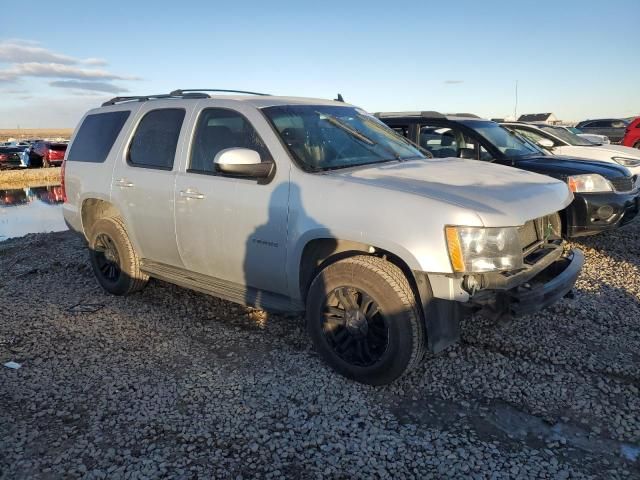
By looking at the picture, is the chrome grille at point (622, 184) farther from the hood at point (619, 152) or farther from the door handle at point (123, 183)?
the door handle at point (123, 183)

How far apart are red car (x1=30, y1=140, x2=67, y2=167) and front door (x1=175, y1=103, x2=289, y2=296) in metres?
27.5

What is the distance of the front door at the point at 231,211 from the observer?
12.4ft

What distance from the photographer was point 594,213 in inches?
243

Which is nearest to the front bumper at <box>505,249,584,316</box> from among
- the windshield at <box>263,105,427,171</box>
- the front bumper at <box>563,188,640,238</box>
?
the windshield at <box>263,105,427,171</box>

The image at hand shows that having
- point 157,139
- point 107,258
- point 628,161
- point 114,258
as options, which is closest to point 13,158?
point 107,258

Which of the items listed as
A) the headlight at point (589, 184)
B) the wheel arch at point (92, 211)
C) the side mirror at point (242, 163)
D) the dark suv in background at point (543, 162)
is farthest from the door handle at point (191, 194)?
the headlight at point (589, 184)

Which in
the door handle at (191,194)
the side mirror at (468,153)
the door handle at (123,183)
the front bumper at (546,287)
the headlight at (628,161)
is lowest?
the front bumper at (546,287)

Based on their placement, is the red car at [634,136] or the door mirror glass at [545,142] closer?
the door mirror glass at [545,142]

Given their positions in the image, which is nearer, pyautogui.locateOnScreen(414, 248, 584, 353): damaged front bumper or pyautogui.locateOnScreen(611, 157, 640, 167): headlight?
pyautogui.locateOnScreen(414, 248, 584, 353): damaged front bumper

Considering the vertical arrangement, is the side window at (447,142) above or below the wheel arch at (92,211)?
above

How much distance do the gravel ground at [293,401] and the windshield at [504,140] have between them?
268 cm

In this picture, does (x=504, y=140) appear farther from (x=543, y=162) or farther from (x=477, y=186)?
(x=477, y=186)

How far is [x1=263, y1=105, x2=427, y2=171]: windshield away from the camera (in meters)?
3.90

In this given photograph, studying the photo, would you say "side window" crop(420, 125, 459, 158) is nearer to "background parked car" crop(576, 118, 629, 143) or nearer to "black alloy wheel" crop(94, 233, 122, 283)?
"black alloy wheel" crop(94, 233, 122, 283)
